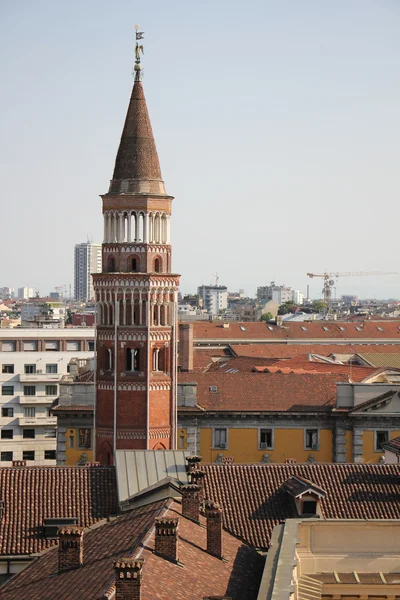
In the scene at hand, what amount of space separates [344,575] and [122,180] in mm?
24814

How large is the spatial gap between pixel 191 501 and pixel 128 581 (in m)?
10.1

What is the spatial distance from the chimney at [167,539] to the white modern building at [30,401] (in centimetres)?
5241

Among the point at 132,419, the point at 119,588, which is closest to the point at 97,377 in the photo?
the point at 132,419

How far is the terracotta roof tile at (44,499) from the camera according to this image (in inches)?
1483

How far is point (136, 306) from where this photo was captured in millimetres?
55219

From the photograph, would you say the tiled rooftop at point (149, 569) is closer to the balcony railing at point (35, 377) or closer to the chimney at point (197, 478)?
the chimney at point (197, 478)

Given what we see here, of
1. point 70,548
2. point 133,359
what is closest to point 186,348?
point 133,359

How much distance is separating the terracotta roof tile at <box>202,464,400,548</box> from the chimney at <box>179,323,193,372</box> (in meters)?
33.4

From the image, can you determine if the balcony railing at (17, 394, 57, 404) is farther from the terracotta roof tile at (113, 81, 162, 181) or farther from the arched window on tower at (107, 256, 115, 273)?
the terracotta roof tile at (113, 81, 162, 181)

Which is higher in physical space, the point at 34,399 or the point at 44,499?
the point at 44,499

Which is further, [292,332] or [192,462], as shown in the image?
[292,332]

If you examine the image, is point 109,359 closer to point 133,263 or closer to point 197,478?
point 133,263

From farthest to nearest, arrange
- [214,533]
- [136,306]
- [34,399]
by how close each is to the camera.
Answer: [34,399], [136,306], [214,533]

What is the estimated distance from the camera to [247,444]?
6328cm
